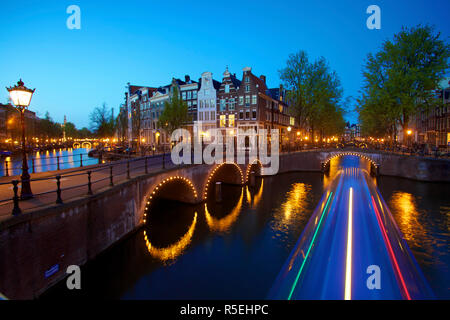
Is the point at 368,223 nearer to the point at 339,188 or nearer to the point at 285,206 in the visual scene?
the point at 285,206

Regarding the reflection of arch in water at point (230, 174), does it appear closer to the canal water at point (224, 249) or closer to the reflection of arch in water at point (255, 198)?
the reflection of arch in water at point (255, 198)

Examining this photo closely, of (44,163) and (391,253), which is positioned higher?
(44,163)

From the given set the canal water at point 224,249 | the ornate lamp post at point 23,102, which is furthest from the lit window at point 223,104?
the ornate lamp post at point 23,102

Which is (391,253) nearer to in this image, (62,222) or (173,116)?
(62,222)

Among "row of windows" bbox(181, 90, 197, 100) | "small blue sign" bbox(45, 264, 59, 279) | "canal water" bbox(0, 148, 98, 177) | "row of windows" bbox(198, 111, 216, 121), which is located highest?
"row of windows" bbox(181, 90, 197, 100)

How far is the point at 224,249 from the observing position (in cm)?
1380

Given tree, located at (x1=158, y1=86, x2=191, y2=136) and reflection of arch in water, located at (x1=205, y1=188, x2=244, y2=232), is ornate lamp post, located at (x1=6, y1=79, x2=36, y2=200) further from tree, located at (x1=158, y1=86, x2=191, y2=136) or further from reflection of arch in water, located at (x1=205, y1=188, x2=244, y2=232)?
tree, located at (x1=158, y1=86, x2=191, y2=136)

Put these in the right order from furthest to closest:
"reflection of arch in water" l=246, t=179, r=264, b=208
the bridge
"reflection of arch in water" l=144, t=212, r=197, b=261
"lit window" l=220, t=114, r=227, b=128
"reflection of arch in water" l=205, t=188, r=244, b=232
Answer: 1. "lit window" l=220, t=114, r=227, b=128
2. "reflection of arch in water" l=246, t=179, r=264, b=208
3. "reflection of arch in water" l=205, t=188, r=244, b=232
4. "reflection of arch in water" l=144, t=212, r=197, b=261
5. the bridge

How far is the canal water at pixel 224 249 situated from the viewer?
10.0 m

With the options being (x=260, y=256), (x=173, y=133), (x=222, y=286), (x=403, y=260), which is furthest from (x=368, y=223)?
(x=173, y=133)

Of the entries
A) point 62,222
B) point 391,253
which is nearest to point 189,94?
Result: point 62,222

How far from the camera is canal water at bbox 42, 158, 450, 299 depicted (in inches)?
394

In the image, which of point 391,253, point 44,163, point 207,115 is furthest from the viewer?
point 207,115

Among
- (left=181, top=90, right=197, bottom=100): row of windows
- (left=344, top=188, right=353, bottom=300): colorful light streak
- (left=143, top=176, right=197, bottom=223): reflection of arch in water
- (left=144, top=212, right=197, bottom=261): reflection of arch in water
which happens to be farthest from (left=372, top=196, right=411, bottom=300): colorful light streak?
(left=181, top=90, right=197, bottom=100): row of windows
